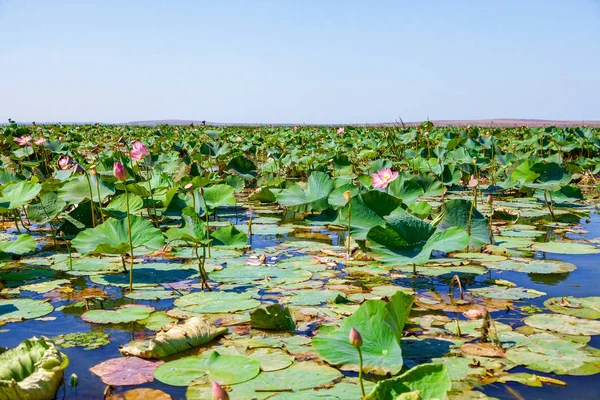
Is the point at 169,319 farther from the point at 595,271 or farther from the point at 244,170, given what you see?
the point at 244,170

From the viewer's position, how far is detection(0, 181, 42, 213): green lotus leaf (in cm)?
313

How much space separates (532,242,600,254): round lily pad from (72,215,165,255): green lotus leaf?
2044 mm

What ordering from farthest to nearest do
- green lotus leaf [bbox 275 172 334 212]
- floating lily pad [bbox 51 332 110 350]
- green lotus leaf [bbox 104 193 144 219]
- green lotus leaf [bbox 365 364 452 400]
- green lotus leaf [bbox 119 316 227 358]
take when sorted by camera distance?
green lotus leaf [bbox 275 172 334 212], green lotus leaf [bbox 104 193 144 219], floating lily pad [bbox 51 332 110 350], green lotus leaf [bbox 119 316 227 358], green lotus leaf [bbox 365 364 452 400]

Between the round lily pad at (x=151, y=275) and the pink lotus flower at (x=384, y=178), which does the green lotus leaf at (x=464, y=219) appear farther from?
the round lily pad at (x=151, y=275)

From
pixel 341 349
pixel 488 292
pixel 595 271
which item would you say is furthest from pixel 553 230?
pixel 341 349

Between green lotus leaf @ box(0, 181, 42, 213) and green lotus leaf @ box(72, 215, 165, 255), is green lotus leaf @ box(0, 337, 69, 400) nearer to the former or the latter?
green lotus leaf @ box(72, 215, 165, 255)

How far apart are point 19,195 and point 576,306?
2.82 m

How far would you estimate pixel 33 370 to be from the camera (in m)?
1.48

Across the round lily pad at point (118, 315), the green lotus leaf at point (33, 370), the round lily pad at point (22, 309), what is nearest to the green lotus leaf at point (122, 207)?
the round lily pad at point (22, 309)

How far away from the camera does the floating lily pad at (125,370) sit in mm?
1604

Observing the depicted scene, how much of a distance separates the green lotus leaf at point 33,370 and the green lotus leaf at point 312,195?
8.09 ft

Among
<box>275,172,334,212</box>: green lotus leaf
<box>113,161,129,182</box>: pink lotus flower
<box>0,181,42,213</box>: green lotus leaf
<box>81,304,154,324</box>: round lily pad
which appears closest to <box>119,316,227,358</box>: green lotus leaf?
<box>81,304,154,324</box>: round lily pad

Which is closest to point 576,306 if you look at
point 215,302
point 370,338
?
point 370,338

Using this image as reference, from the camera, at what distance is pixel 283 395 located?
1.51 metres
